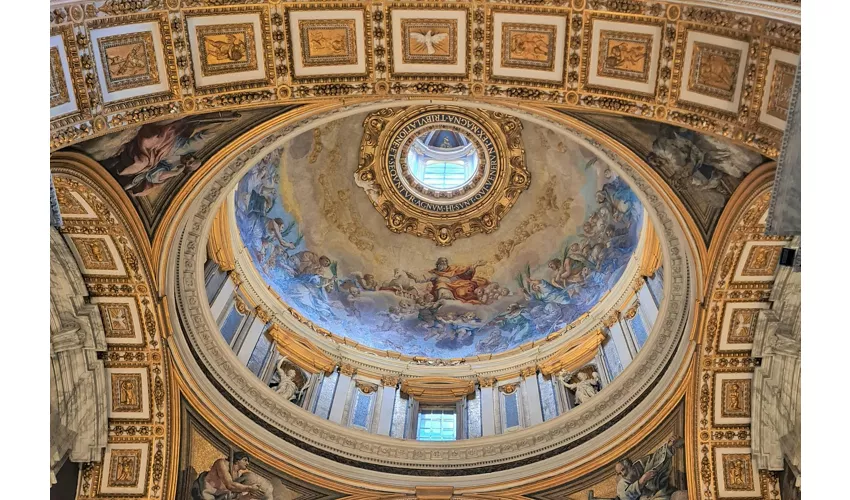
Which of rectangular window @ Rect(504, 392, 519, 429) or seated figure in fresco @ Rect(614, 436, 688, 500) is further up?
rectangular window @ Rect(504, 392, 519, 429)

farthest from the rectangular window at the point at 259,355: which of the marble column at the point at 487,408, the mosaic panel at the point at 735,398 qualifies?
the mosaic panel at the point at 735,398

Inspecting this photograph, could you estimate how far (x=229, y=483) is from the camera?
680 inches

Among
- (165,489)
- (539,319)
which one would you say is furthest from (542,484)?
(165,489)

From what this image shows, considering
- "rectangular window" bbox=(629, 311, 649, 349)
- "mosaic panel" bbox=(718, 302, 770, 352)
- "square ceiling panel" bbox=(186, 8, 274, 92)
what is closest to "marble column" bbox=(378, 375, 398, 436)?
"rectangular window" bbox=(629, 311, 649, 349)

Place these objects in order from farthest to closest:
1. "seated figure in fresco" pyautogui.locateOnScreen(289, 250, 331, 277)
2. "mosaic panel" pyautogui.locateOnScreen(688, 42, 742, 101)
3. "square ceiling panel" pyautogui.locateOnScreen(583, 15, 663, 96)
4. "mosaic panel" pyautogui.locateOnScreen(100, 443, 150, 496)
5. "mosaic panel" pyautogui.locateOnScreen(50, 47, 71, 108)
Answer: "seated figure in fresco" pyautogui.locateOnScreen(289, 250, 331, 277) < "mosaic panel" pyautogui.locateOnScreen(100, 443, 150, 496) < "square ceiling panel" pyautogui.locateOnScreen(583, 15, 663, 96) < "mosaic panel" pyautogui.locateOnScreen(688, 42, 742, 101) < "mosaic panel" pyautogui.locateOnScreen(50, 47, 71, 108)

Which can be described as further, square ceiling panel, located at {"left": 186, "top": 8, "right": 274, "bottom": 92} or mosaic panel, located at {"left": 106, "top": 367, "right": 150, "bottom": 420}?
mosaic panel, located at {"left": 106, "top": 367, "right": 150, "bottom": 420}

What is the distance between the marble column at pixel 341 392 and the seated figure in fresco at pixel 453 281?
12.3 ft

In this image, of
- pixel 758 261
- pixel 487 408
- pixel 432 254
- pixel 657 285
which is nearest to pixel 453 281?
pixel 432 254

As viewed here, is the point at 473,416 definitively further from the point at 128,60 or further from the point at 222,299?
the point at 128,60

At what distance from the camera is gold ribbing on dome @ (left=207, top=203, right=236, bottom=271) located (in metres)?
18.4

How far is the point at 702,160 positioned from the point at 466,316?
10913mm

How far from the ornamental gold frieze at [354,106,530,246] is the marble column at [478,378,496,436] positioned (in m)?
4.30

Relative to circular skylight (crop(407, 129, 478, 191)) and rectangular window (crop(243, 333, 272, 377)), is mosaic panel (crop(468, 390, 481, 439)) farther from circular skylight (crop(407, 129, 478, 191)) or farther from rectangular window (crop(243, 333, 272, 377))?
circular skylight (crop(407, 129, 478, 191))

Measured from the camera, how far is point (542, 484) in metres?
17.8
